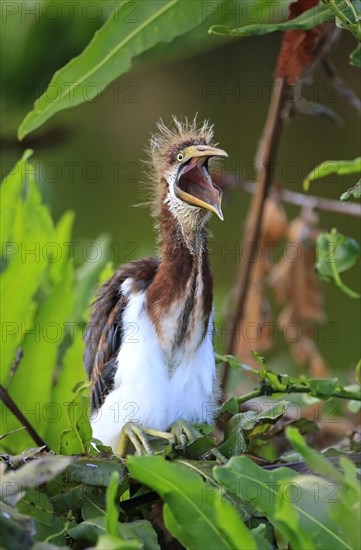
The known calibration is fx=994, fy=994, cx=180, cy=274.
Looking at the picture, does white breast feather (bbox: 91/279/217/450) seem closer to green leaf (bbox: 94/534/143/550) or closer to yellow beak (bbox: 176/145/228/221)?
yellow beak (bbox: 176/145/228/221)

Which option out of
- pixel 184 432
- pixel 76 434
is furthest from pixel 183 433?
pixel 76 434

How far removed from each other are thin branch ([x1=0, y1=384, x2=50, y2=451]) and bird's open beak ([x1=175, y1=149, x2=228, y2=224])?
13.4 inches

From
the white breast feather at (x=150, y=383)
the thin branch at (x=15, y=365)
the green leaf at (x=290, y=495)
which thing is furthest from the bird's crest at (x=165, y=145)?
the green leaf at (x=290, y=495)

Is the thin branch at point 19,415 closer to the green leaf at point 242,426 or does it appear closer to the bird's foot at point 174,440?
the bird's foot at point 174,440

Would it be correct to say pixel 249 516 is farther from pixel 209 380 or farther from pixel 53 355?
pixel 53 355

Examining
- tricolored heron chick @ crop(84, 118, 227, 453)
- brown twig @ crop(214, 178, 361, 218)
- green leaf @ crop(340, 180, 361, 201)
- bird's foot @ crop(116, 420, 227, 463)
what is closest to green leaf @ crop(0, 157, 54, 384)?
tricolored heron chick @ crop(84, 118, 227, 453)

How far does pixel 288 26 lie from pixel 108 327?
480 millimetres

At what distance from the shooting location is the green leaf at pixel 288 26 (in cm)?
106

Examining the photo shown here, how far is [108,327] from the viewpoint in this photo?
1358mm

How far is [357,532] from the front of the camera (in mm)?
734

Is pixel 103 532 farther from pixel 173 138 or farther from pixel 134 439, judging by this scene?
pixel 173 138

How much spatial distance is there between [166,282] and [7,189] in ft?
0.93

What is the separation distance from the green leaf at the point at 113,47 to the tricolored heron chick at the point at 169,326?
16 centimetres

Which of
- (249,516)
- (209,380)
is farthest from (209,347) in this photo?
(249,516)
